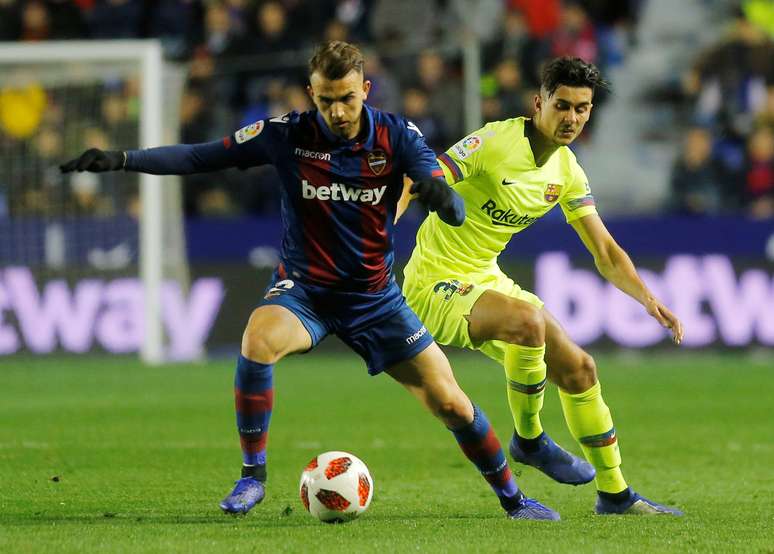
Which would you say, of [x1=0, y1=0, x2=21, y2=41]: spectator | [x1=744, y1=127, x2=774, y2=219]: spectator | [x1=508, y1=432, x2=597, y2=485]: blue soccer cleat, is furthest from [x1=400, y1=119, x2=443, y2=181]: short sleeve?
[x1=0, y1=0, x2=21, y2=41]: spectator

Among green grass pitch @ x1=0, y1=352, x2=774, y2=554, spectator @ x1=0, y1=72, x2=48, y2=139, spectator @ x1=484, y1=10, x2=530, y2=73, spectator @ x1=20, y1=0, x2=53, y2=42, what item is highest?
spectator @ x1=20, y1=0, x2=53, y2=42

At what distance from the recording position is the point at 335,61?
19.3 ft

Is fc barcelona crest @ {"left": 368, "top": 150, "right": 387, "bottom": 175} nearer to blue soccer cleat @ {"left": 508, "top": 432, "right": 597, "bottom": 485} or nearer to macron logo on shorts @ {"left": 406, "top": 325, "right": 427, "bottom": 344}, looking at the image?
macron logo on shorts @ {"left": 406, "top": 325, "right": 427, "bottom": 344}

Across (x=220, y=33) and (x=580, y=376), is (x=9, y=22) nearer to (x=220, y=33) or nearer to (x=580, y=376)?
(x=220, y=33)

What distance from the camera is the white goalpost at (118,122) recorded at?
1534 cm

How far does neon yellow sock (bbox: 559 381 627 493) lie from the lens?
6660 mm

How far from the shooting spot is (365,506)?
6.18m

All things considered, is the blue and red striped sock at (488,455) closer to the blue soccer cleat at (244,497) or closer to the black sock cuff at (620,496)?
the black sock cuff at (620,496)

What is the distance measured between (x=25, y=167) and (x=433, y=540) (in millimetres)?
11306

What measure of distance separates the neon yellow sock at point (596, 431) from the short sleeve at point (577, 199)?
2.81 ft

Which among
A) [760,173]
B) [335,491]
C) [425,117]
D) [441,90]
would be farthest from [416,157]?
[760,173]

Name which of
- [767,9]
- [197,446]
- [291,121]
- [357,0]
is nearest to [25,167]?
[357,0]

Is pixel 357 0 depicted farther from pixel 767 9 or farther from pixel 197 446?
pixel 197 446

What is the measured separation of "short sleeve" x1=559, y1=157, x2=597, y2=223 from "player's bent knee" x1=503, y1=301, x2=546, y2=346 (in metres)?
0.58
